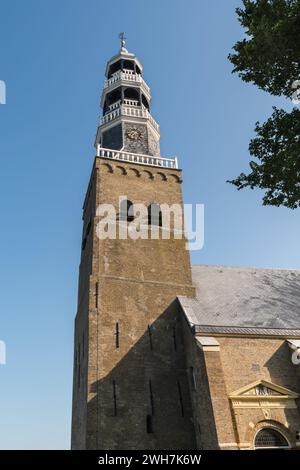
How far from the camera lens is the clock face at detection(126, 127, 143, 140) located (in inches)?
925

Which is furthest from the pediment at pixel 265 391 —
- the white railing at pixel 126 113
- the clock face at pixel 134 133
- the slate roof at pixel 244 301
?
the white railing at pixel 126 113

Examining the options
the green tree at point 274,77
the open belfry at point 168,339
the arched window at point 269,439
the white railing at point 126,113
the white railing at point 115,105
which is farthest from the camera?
the white railing at point 115,105

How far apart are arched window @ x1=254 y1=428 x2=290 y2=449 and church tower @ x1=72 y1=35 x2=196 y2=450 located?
2679 millimetres

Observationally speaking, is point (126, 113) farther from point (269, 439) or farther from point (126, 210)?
point (269, 439)

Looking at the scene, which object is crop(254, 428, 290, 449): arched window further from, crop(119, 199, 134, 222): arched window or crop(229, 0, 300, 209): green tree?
crop(119, 199, 134, 222): arched window

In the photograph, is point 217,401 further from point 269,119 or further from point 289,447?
point 269,119

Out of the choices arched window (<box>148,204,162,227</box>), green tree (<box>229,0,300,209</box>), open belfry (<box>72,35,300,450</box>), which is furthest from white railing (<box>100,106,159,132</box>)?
green tree (<box>229,0,300,209</box>)

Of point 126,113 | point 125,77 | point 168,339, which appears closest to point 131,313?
point 168,339

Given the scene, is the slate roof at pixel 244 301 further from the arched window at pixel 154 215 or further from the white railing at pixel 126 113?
the white railing at pixel 126 113

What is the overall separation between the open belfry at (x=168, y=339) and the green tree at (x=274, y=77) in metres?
7.31

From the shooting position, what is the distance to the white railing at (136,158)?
71.1 feet

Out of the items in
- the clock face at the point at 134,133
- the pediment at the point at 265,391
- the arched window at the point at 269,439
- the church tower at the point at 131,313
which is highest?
the clock face at the point at 134,133
